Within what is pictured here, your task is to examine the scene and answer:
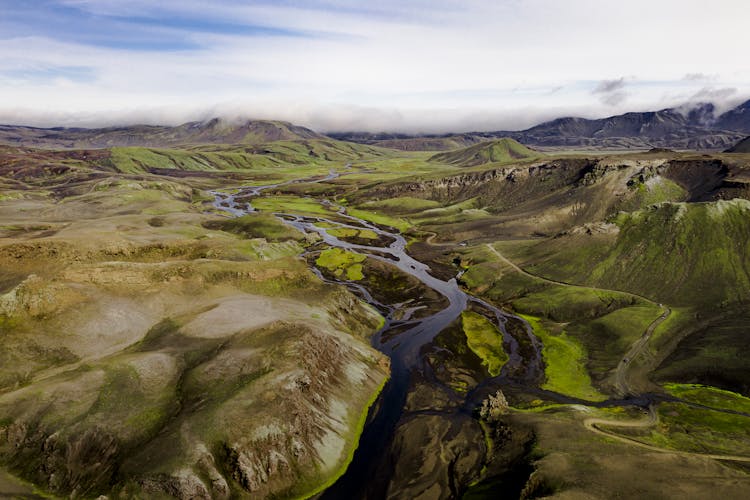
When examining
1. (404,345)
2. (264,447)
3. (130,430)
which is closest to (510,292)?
(404,345)

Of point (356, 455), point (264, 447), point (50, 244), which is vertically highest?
Result: point (50, 244)

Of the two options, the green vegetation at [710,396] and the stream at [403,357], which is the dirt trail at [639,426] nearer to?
the green vegetation at [710,396]

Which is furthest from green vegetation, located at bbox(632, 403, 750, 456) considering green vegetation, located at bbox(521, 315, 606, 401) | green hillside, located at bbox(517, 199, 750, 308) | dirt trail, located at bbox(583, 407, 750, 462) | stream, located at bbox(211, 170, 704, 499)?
green hillside, located at bbox(517, 199, 750, 308)

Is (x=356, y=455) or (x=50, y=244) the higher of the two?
(x=50, y=244)

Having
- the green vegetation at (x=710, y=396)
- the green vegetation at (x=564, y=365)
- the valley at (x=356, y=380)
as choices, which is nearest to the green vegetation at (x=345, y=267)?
the valley at (x=356, y=380)

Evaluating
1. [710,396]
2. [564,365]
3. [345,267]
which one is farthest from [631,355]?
[345,267]

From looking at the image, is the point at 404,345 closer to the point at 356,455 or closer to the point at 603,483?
the point at 356,455

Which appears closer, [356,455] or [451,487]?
[451,487]
